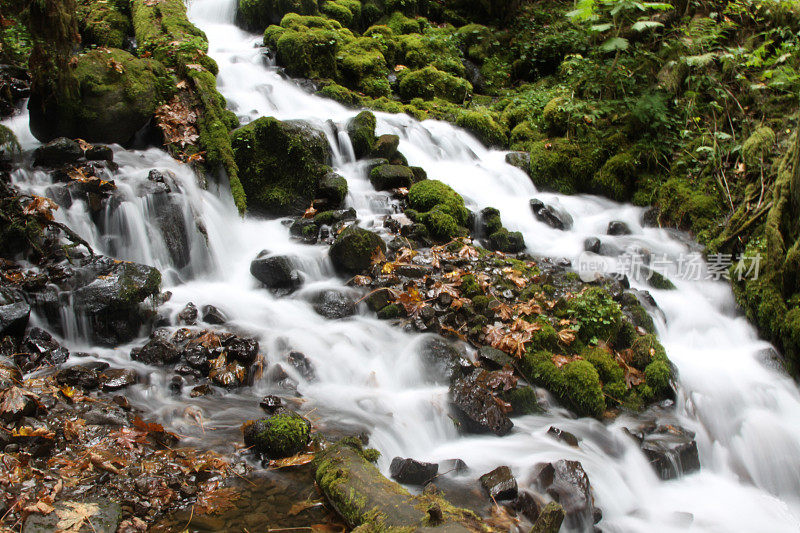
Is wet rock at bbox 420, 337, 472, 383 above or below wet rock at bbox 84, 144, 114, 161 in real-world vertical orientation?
below

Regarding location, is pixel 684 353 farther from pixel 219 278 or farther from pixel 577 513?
pixel 219 278

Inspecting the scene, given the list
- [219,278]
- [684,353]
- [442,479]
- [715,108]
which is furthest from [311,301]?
[715,108]

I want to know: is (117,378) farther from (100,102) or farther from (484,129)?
(484,129)

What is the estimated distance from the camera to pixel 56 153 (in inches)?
258

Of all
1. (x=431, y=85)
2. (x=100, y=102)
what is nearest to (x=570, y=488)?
(x=100, y=102)

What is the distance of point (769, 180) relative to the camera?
771 cm

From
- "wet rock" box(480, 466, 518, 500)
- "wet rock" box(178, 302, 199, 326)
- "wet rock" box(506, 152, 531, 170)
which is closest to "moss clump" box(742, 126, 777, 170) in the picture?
"wet rock" box(506, 152, 531, 170)

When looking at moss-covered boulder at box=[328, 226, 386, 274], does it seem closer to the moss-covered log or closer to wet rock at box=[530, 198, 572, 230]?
the moss-covered log

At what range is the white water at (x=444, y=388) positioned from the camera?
4.34 metres

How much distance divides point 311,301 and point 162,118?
13.3 feet

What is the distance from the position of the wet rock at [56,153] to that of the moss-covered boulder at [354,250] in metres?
3.65

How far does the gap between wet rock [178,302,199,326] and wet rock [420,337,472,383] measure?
251cm

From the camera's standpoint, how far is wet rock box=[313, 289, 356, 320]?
598cm

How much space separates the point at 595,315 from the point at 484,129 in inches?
244
